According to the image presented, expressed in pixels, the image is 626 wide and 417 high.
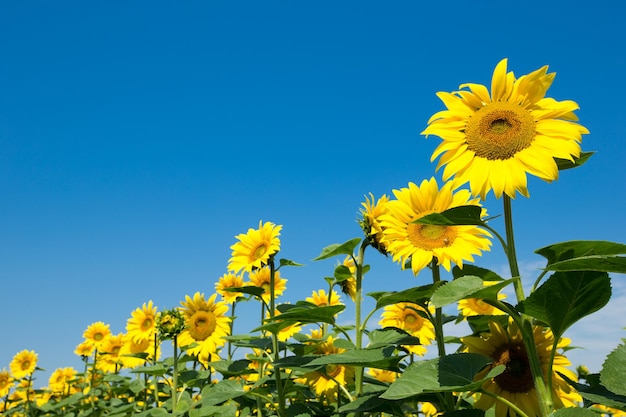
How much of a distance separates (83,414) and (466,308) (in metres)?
5.35

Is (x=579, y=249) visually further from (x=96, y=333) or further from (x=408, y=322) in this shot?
(x=96, y=333)

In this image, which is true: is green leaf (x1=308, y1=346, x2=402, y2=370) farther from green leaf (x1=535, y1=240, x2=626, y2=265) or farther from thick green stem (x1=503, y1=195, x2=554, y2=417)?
green leaf (x1=535, y1=240, x2=626, y2=265)

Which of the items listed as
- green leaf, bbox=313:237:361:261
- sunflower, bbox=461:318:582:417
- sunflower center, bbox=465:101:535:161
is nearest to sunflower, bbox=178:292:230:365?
green leaf, bbox=313:237:361:261

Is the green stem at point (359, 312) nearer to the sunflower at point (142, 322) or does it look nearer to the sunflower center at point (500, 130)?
the sunflower center at point (500, 130)

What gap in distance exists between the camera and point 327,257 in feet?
12.0

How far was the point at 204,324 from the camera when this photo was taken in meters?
5.89

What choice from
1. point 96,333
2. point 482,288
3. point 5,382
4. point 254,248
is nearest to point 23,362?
point 5,382

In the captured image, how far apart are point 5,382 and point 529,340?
34.2 feet

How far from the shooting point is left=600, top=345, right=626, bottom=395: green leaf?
218cm

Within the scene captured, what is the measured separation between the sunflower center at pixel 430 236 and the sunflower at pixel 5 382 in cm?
930

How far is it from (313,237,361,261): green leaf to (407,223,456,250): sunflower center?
445mm

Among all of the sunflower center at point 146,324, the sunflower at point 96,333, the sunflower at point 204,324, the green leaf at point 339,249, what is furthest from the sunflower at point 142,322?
the green leaf at point 339,249

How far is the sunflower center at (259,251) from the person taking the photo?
16.2 feet

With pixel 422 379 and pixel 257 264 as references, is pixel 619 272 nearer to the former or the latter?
pixel 422 379
